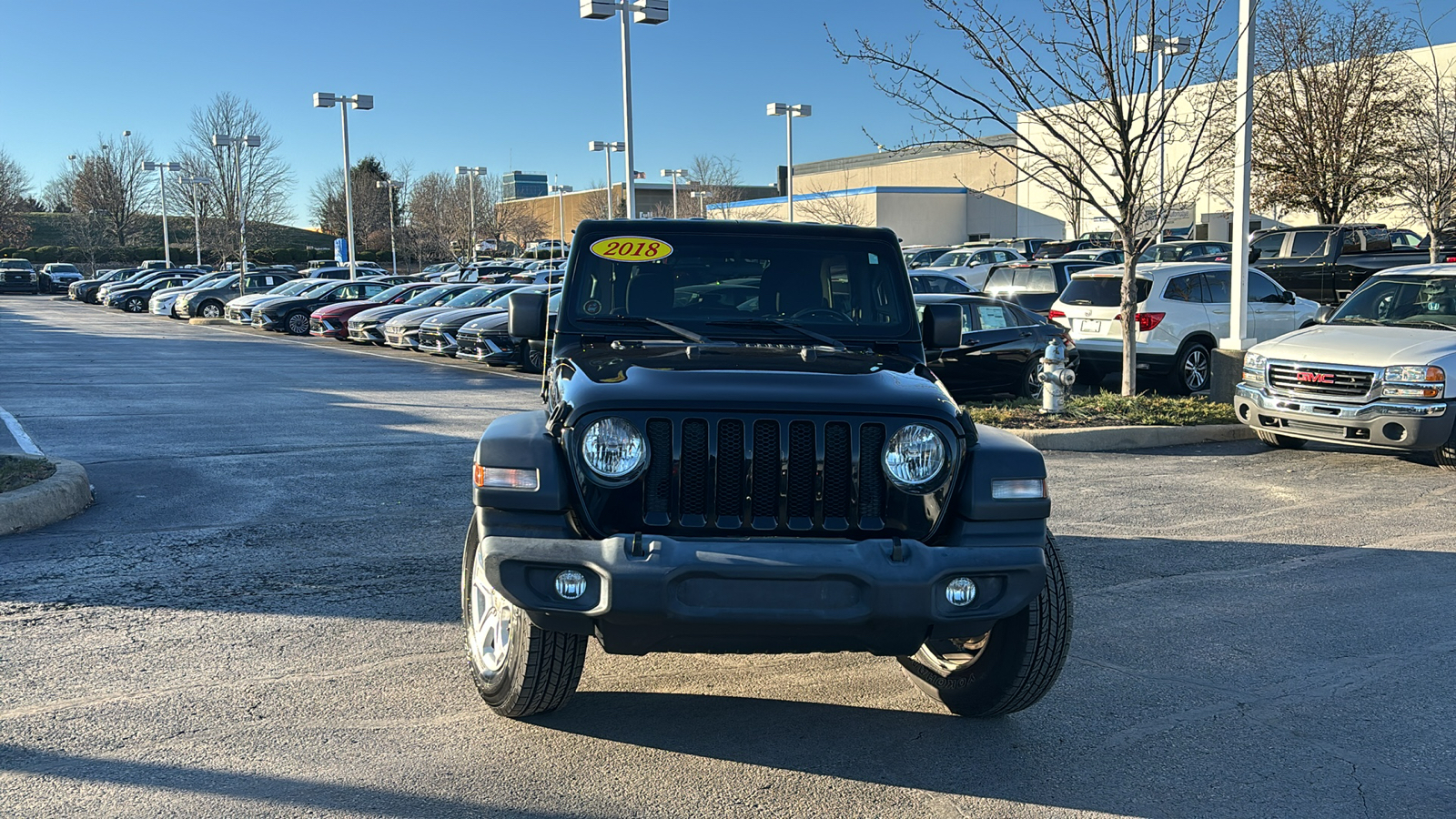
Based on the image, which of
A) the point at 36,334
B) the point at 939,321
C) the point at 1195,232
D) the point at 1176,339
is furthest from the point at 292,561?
the point at 1195,232

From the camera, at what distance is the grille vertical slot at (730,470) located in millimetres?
4062

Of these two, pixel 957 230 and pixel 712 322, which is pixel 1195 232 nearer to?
pixel 957 230

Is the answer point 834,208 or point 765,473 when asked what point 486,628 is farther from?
point 834,208

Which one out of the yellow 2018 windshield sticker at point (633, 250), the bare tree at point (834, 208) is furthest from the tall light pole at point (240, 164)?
the yellow 2018 windshield sticker at point (633, 250)

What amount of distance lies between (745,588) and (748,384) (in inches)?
29.7

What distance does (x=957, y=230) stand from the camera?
68750 mm

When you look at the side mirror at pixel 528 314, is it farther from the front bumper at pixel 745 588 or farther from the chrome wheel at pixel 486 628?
the front bumper at pixel 745 588

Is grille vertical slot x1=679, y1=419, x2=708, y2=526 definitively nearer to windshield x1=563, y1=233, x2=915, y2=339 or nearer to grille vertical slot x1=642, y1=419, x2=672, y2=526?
grille vertical slot x1=642, y1=419, x2=672, y2=526

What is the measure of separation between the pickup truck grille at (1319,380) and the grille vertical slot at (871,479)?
7.47m

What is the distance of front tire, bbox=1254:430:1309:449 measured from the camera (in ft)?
36.5

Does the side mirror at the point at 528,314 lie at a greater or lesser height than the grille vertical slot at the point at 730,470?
greater

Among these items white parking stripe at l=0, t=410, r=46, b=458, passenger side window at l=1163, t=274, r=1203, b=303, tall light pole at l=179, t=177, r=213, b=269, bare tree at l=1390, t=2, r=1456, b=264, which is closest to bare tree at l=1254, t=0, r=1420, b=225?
bare tree at l=1390, t=2, r=1456, b=264

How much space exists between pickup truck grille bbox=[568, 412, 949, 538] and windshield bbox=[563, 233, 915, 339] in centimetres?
139

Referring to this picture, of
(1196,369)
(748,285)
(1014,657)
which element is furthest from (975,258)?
(1014,657)
